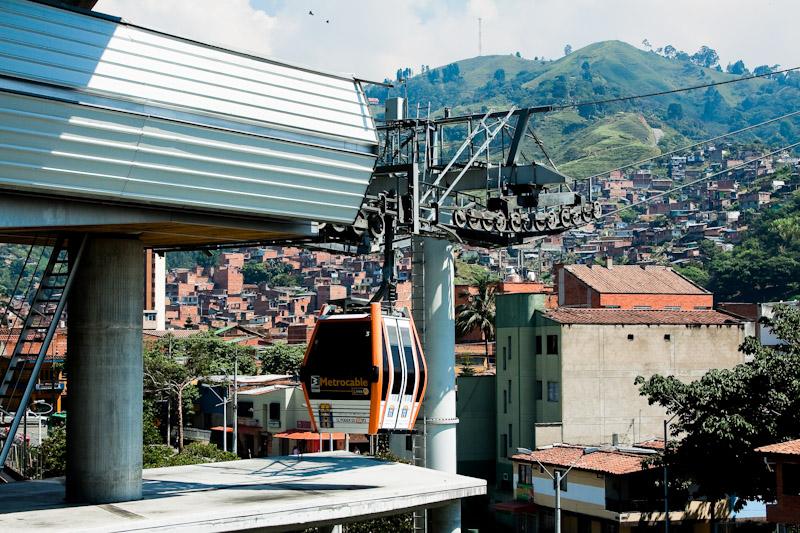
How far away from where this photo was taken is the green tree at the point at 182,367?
7988 centimetres

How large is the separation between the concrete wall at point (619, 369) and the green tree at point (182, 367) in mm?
22841

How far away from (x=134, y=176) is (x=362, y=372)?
260 inches

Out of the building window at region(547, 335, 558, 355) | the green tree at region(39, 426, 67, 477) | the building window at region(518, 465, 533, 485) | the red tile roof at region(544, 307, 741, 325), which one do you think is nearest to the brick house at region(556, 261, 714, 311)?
the red tile roof at region(544, 307, 741, 325)

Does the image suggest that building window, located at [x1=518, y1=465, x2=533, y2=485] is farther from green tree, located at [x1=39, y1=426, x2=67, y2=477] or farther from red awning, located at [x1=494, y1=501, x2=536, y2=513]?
green tree, located at [x1=39, y1=426, x2=67, y2=477]

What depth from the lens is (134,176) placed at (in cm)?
2212

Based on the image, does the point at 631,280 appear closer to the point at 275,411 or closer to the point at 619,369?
the point at 619,369

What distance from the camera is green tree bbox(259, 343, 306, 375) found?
10150cm

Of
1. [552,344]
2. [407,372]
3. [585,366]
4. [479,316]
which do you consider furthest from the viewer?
[479,316]

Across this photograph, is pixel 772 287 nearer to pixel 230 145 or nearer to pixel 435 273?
pixel 435 273

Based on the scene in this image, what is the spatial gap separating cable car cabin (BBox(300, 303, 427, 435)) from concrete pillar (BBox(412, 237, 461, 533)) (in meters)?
10.2

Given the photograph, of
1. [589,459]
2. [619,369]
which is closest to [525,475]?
[589,459]

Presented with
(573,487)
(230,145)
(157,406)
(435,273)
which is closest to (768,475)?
(573,487)

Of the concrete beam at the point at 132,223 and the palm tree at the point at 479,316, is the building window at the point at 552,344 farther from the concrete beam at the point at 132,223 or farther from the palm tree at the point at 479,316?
the concrete beam at the point at 132,223

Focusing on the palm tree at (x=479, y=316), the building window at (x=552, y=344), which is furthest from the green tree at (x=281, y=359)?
the building window at (x=552, y=344)
